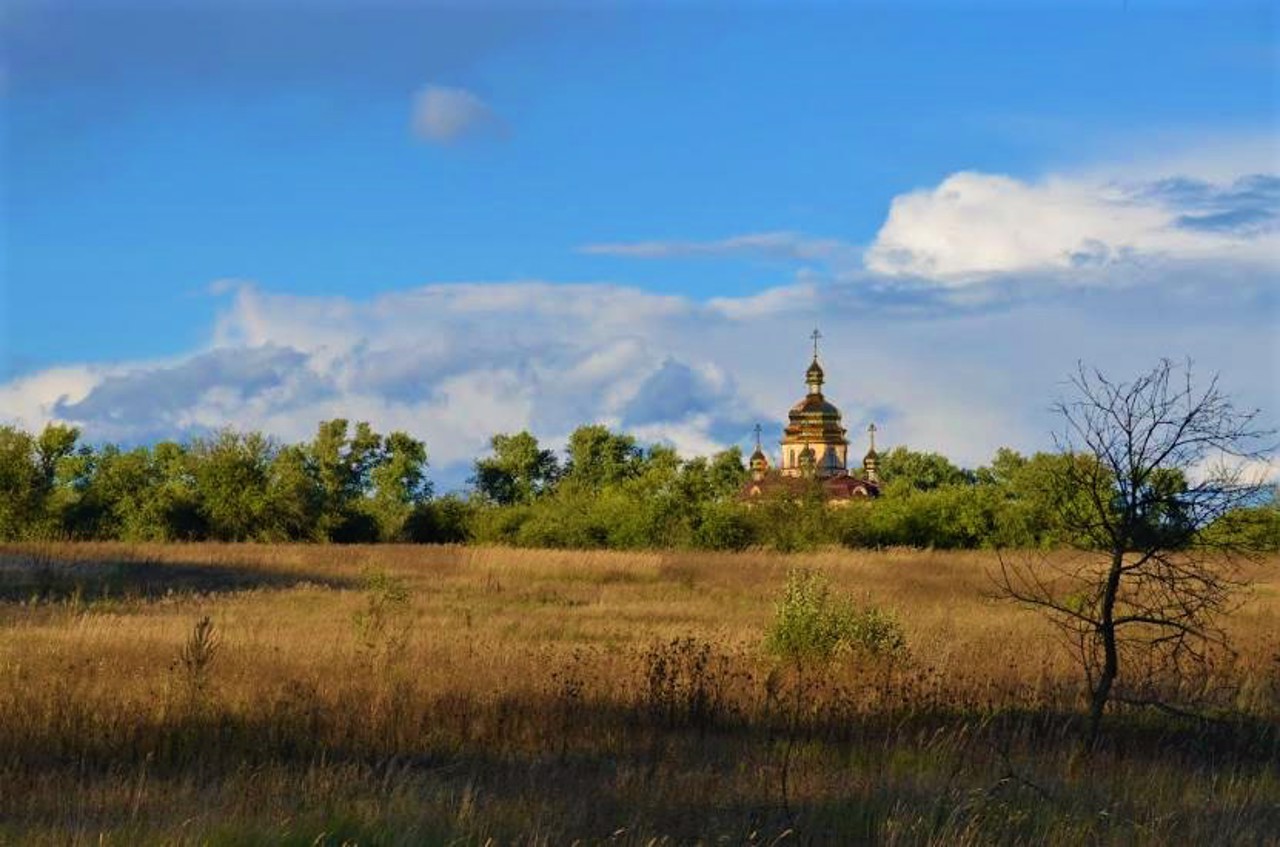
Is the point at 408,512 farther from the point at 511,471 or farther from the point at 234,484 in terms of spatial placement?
the point at 511,471

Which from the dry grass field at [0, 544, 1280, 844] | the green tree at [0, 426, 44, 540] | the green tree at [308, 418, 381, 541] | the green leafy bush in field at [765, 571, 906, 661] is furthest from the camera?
the green tree at [308, 418, 381, 541]

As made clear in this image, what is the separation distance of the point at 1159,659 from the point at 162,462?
76.2m

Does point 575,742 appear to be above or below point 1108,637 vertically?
below

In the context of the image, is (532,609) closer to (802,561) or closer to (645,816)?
(802,561)

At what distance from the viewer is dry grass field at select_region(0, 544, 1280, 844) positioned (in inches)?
282

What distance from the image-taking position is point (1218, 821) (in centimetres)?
762

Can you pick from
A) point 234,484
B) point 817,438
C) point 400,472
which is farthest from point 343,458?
point 817,438

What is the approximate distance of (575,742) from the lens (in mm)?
10656

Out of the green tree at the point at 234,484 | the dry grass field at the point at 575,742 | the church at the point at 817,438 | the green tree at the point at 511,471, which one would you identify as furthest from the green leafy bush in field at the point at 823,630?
the church at the point at 817,438

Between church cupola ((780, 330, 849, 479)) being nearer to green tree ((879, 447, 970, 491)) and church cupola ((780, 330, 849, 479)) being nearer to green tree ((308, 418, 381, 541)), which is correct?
green tree ((879, 447, 970, 491))

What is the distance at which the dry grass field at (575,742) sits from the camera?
7.16m

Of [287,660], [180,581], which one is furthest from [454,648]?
[180,581]

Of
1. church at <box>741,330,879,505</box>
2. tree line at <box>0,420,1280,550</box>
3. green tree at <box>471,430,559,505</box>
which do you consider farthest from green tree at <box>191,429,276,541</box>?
church at <box>741,330,879,505</box>

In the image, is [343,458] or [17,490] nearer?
[17,490]
